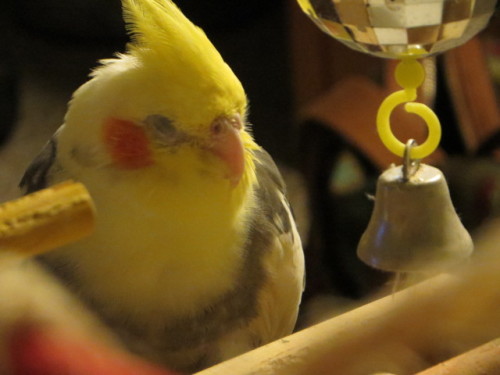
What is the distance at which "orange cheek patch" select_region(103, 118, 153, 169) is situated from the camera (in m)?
0.54

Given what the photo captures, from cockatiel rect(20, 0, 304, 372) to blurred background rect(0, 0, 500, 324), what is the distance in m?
0.26

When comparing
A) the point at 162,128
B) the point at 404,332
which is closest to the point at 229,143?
the point at 162,128

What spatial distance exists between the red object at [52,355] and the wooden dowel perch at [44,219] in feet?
0.21

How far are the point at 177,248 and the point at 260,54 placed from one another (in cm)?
165

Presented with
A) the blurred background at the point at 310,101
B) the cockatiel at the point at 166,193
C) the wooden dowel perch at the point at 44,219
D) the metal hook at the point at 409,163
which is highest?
the wooden dowel perch at the point at 44,219

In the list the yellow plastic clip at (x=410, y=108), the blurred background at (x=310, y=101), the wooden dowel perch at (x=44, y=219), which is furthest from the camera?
the blurred background at (x=310, y=101)

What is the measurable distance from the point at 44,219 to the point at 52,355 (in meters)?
0.09

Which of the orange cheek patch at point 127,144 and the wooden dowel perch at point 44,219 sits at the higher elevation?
the wooden dowel perch at point 44,219

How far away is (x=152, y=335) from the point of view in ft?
1.90

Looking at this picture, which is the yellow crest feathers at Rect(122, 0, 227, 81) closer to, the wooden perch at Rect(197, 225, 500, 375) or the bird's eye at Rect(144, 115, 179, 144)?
the bird's eye at Rect(144, 115, 179, 144)

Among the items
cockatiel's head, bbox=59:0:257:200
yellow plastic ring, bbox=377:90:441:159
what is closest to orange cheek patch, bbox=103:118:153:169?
cockatiel's head, bbox=59:0:257:200

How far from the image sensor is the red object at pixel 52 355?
0.38 metres

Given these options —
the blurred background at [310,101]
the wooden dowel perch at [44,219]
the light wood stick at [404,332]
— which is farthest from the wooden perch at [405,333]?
the blurred background at [310,101]

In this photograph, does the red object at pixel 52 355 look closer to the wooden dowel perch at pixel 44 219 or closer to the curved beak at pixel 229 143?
the wooden dowel perch at pixel 44 219
